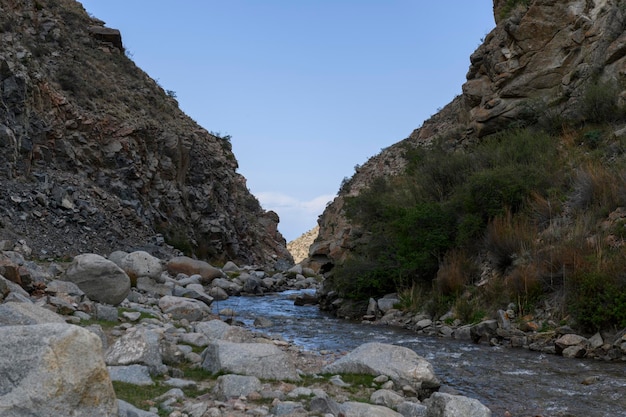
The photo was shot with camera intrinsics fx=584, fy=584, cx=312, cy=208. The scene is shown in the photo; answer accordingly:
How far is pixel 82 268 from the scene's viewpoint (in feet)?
41.1

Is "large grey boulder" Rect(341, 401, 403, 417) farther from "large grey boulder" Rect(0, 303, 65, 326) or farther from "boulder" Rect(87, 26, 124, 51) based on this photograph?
"boulder" Rect(87, 26, 124, 51)

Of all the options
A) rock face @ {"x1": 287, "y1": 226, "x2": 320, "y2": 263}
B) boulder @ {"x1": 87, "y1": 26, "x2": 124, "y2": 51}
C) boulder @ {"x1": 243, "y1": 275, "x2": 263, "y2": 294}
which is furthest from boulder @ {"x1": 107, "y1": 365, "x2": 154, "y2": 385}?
rock face @ {"x1": 287, "y1": 226, "x2": 320, "y2": 263}

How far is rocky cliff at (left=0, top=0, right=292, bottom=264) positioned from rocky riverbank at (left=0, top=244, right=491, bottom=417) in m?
10.5

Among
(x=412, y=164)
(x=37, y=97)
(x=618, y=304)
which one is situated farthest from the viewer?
(x=37, y=97)

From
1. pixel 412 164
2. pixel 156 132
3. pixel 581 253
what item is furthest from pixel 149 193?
pixel 581 253

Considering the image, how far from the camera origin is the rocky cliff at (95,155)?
24.9 metres

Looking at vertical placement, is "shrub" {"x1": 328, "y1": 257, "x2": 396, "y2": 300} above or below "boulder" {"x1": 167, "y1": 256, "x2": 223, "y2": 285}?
below

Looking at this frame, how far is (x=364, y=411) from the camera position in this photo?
226 inches

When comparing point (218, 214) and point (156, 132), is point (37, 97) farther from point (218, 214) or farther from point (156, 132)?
point (218, 214)

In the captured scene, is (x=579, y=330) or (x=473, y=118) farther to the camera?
(x=473, y=118)

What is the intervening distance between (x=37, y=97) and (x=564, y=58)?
79.5 feet

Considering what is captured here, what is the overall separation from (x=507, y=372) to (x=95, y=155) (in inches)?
1069

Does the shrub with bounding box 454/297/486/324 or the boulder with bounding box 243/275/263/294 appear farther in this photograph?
the boulder with bounding box 243/275/263/294

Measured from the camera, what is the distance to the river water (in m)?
7.38
